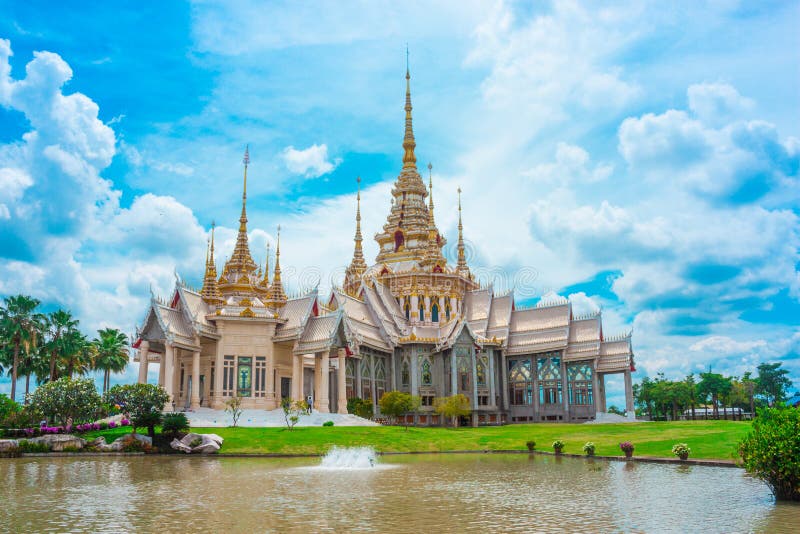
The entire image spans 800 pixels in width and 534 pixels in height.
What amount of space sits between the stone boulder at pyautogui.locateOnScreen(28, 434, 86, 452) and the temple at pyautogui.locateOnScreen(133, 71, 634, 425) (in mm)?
11023

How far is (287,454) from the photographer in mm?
28625

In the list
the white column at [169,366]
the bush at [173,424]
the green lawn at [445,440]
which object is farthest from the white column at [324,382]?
the bush at [173,424]

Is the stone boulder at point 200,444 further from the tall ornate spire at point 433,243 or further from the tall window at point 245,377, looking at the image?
the tall ornate spire at point 433,243

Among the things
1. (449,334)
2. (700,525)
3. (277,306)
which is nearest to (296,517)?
(700,525)

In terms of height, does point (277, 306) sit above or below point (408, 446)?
above

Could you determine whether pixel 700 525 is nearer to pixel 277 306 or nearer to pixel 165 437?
pixel 165 437

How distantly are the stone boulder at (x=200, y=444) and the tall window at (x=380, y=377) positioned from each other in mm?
25707

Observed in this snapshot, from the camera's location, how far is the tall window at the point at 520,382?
58.4 metres

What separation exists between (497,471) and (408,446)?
10760mm

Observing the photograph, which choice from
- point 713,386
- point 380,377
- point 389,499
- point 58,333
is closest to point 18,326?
point 58,333

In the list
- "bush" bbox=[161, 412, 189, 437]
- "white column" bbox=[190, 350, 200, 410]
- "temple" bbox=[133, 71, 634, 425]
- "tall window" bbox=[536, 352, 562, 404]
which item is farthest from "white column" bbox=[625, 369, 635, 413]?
"bush" bbox=[161, 412, 189, 437]

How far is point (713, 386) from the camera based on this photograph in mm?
74312

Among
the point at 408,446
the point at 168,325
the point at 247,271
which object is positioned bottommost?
the point at 408,446

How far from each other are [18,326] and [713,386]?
66.9 meters
